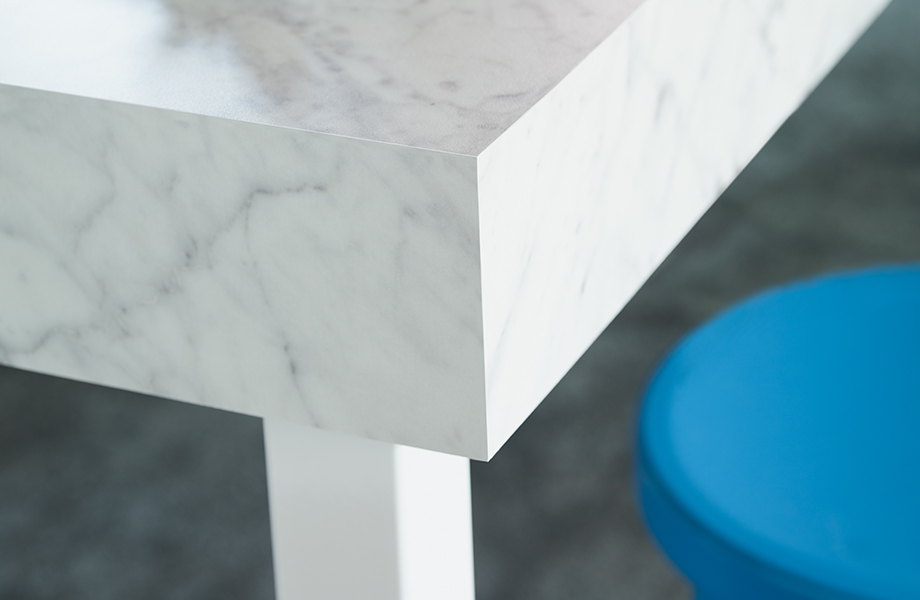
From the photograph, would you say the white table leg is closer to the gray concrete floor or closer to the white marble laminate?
the white marble laminate

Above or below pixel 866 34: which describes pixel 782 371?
above

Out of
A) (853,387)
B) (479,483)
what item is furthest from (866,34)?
(853,387)

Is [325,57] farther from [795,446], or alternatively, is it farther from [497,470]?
[497,470]

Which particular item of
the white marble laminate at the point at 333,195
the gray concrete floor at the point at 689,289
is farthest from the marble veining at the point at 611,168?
the gray concrete floor at the point at 689,289

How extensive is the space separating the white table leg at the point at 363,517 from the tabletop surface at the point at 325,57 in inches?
5.0

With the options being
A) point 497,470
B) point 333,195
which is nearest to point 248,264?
point 333,195

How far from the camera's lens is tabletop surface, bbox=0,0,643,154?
0.33m

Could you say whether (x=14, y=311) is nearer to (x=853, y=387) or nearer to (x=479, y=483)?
(x=853, y=387)

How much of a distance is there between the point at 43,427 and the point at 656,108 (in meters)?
0.99

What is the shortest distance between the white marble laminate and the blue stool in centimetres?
9

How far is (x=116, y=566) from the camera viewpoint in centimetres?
106

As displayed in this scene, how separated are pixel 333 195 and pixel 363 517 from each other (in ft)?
0.48

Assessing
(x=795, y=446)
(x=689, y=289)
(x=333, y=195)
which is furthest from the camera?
(x=689, y=289)

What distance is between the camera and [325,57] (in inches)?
15.0
